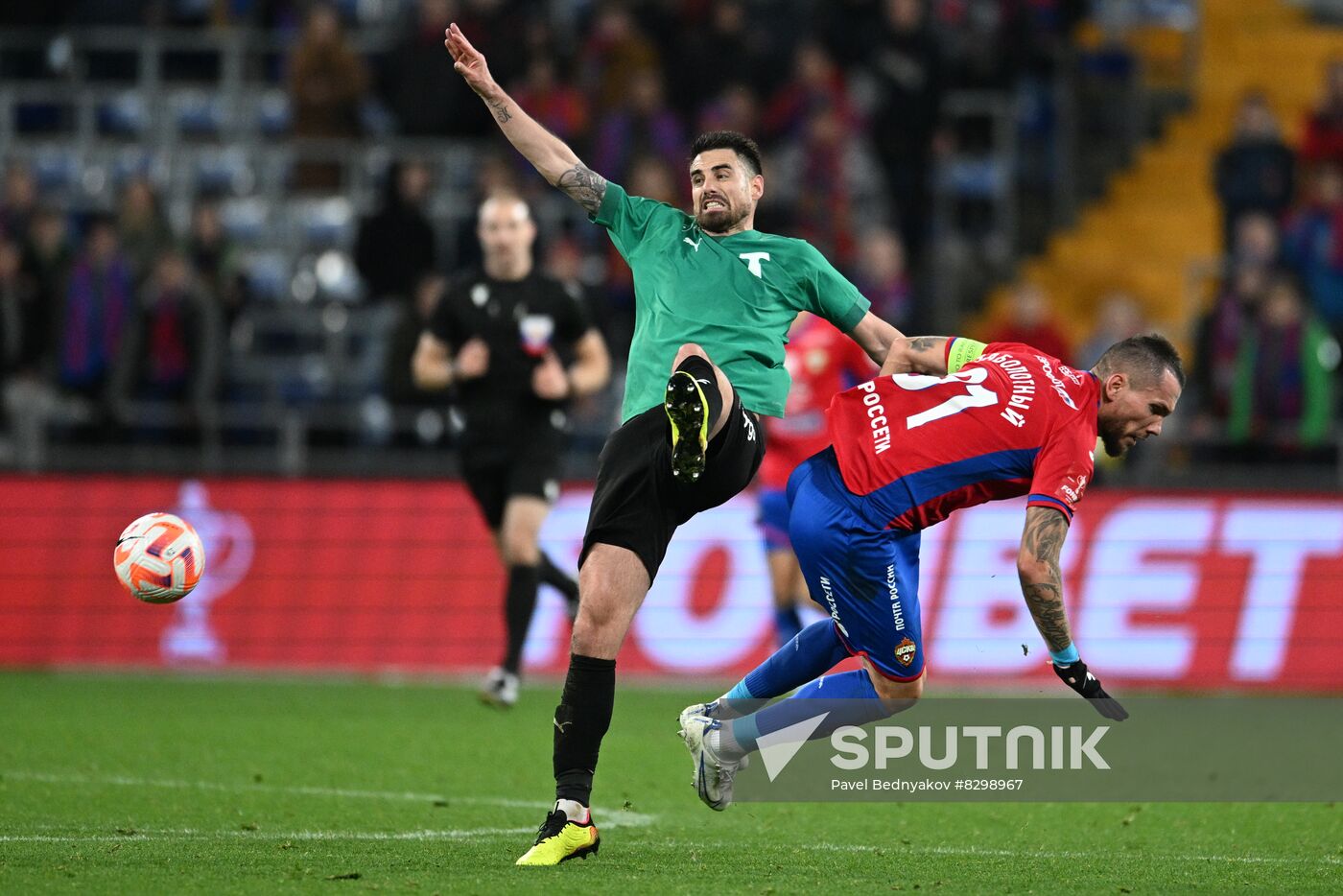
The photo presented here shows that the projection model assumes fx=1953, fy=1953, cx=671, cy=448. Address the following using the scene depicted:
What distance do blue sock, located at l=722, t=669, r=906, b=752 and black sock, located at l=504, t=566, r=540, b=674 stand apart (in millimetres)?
4057

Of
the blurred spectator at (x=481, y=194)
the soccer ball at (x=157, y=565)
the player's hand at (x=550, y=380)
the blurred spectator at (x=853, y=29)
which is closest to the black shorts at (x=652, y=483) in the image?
the soccer ball at (x=157, y=565)

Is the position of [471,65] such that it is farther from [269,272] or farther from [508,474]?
[269,272]

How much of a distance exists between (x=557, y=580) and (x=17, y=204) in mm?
7736

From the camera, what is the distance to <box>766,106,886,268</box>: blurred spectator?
17109 millimetres

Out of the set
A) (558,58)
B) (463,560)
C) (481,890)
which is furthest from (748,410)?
(558,58)

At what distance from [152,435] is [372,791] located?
345 inches

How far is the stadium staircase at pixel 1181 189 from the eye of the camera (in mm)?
19297

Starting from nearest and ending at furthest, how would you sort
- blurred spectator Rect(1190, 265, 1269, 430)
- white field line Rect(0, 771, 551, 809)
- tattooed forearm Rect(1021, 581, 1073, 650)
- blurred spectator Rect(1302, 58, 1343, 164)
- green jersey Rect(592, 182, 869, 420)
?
tattooed forearm Rect(1021, 581, 1073, 650) < green jersey Rect(592, 182, 869, 420) < white field line Rect(0, 771, 551, 809) < blurred spectator Rect(1190, 265, 1269, 430) < blurred spectator Rect(1302, 58, 1343, 164)

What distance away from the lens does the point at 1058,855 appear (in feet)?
22.7

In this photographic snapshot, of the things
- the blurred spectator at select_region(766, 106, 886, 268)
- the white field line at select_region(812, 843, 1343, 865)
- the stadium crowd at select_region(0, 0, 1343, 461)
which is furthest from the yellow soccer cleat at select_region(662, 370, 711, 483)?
the blurred spectator at select_region(766, 106, 886, 268)

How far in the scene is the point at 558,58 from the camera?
18656mm

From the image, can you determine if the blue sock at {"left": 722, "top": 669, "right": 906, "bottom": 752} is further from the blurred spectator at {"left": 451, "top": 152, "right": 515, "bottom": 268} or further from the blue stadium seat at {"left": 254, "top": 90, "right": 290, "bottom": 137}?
the blue stadium seat at {"left": 254, "top": 90, "right": 290, "bottom": 137}

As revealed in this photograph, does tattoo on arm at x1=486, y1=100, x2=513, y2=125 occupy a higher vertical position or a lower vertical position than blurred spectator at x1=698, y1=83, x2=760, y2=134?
lower

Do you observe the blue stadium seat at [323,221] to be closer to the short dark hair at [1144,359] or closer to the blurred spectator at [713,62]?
the blurred spectator at [713,62]
